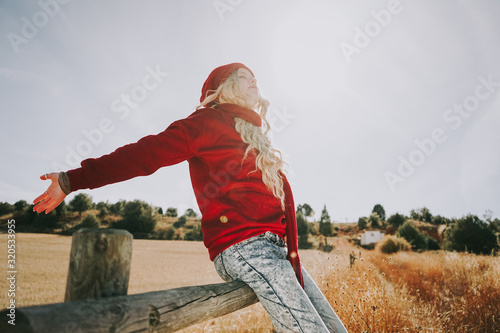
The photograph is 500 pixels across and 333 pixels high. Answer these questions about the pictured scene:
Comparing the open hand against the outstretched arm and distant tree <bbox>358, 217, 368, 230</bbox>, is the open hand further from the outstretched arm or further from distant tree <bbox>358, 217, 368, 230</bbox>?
distant tree <bbox>358, 217, 368, 230</bbox>

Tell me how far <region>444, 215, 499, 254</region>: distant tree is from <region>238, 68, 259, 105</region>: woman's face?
67.0ft

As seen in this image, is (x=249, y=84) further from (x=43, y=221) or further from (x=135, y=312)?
(x=43, y=221)

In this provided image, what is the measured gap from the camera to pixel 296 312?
124 cm

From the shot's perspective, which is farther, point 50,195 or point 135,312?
point 50,195

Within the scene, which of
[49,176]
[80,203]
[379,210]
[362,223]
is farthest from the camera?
[379,210]

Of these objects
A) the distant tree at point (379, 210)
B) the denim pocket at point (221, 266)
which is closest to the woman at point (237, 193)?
the denim pocket at point (221, 266)

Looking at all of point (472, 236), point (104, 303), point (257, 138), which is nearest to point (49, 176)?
point (104, 303)

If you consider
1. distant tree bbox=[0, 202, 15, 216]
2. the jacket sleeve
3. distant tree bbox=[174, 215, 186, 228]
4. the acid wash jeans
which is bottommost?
distant tree bbox=[174, 215, 186, 228]

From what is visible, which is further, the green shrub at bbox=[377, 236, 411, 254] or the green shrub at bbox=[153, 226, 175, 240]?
the green shrub at bbox=[153, 226, 175, 240]

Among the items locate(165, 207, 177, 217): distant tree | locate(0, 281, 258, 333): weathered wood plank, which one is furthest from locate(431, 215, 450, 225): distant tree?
locate(0, 281, 258, 333): weathered wood plank

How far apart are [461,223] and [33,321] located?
22630 millimetres

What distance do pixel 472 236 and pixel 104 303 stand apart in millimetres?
22099

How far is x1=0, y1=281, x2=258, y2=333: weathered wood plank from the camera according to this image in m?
0.65

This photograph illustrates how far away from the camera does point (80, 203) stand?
3166 centimetres
